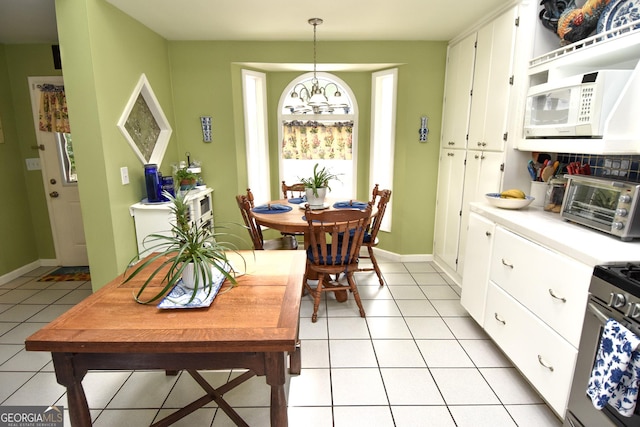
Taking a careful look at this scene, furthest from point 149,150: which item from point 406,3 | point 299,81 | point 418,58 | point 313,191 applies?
point 418,58

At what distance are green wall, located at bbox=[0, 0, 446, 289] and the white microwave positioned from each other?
1563mm

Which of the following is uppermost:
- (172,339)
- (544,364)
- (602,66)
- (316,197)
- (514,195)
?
(602,66)

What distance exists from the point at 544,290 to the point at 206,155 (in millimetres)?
3378

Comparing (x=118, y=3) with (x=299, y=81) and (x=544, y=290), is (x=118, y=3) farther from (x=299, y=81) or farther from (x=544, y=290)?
(x=544, y=290)

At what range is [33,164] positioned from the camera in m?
3.66

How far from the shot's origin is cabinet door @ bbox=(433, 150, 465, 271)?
131 inches

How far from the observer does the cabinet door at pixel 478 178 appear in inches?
105

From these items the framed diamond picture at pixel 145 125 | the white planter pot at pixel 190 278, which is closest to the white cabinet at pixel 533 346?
the white planter pot at pixel 190 278

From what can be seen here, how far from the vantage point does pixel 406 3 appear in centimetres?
259

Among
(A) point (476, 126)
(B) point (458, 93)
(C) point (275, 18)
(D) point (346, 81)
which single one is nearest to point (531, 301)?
(A) point (476, 126)

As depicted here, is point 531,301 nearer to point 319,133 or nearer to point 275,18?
point 275,18

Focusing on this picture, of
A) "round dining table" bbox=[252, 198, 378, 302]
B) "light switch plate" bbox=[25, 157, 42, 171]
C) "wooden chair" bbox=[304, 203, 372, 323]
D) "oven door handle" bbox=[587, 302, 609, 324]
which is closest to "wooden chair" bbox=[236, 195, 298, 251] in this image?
"round dining table" bbox=[252, 198, 378, 302]

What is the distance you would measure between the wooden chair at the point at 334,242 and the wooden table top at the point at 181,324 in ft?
3.38

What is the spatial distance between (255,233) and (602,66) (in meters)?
2.60
